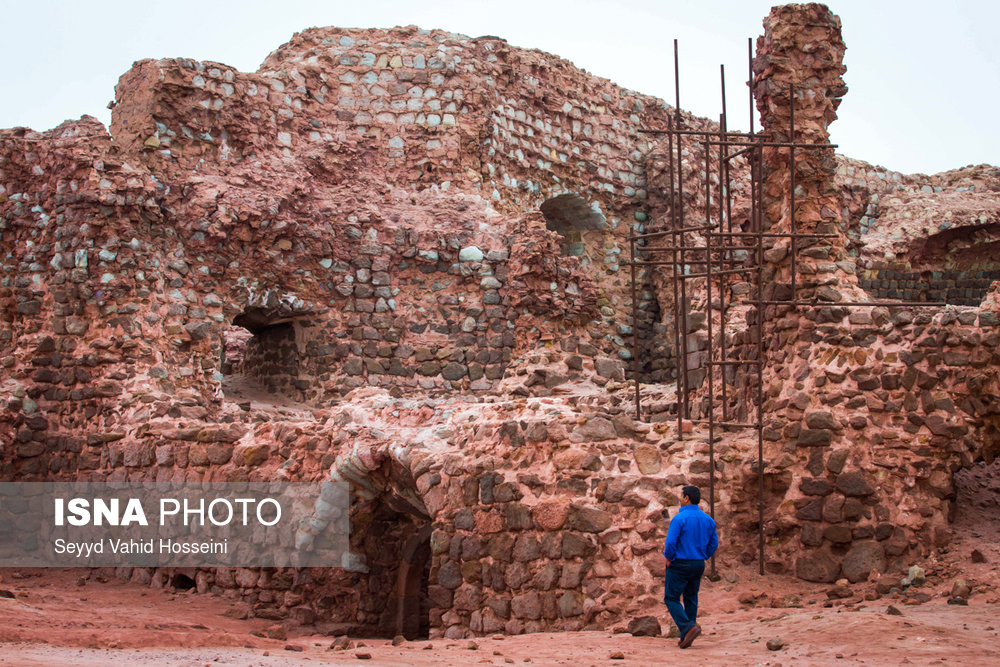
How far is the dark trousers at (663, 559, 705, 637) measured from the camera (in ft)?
24.0

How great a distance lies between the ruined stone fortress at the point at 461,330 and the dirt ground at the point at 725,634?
412mm

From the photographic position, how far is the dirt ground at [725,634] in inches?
265

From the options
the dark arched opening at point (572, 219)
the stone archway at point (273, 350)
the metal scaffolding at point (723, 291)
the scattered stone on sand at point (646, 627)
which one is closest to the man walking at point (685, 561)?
the scattered stone on sand at point (646, 627)

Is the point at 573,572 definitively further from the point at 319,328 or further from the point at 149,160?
the point at 149,160

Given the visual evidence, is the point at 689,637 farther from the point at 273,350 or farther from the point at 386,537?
the point at 273,350

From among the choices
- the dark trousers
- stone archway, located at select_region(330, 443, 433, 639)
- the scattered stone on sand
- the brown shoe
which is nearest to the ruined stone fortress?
stone archway, located at select_region(330, 443, 433, 639)

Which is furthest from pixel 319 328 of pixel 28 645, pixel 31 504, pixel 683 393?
pixel 28 645

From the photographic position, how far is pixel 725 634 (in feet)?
24.6

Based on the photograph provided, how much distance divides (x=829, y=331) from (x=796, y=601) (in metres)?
2.14

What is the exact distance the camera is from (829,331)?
9297 millimetres

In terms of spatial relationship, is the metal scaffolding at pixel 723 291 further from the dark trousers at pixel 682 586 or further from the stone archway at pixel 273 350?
the stone archway at pixel 273 350

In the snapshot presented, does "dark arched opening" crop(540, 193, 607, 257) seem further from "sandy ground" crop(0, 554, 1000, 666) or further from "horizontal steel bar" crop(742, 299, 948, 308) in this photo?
"sandy ground" crop(0, 554, 1000, 666)

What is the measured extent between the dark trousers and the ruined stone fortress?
0.91m

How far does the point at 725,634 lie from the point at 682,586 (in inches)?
17.4
